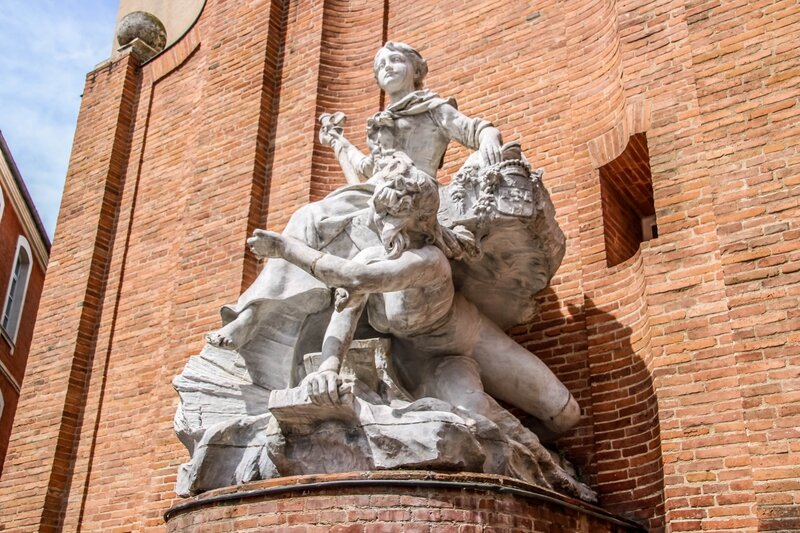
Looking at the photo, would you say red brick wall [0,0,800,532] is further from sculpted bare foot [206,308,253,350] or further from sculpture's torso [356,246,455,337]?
sculpted bare foot [206,308,253,350]

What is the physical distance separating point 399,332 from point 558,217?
2.23 metres

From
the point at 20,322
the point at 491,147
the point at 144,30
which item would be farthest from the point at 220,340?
the point at 20,322

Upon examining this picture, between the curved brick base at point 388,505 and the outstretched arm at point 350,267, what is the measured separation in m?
1.10

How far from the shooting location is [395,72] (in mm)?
6770

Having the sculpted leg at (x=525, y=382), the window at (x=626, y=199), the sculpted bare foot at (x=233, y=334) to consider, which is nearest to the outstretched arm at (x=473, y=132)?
the sculpted leg at (x=525, y=382)

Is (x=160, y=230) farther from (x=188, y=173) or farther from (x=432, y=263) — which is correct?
(x=432, y=263)

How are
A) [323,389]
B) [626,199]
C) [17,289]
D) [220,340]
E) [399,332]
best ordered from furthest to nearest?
1. [17,289]
2. [626,199]
3. [399,332]
4. [220,340]
5. [323,389]

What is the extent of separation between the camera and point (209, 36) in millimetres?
10484

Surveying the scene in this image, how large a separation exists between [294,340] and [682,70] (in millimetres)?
3513

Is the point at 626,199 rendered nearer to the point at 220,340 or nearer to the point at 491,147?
the point at 491,147

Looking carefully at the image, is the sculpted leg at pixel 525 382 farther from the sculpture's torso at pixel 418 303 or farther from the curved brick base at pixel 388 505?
the curved brick base at pixel 388 505

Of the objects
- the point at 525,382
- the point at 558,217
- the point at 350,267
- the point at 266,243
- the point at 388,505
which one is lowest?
the point at 388,505

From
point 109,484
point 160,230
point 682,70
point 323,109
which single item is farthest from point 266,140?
point 682,70

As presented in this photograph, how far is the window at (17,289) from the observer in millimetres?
17688
